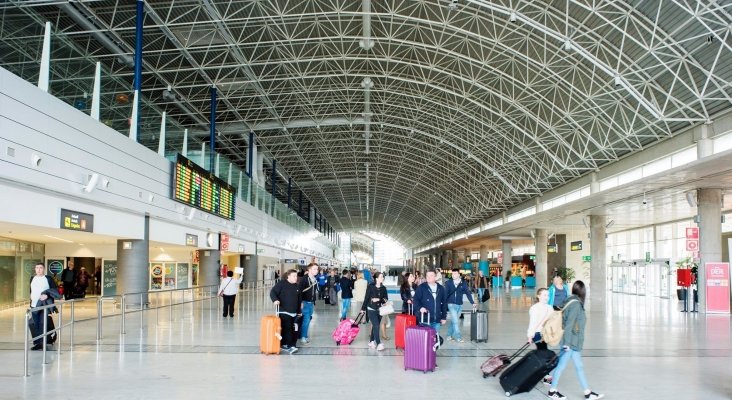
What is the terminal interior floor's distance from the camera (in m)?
8.66

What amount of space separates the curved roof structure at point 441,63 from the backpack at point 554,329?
12348mm

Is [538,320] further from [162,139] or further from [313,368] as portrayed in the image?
[162,139]

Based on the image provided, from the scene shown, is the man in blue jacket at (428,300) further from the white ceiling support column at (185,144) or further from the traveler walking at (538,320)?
the white ceiling support column at (185,144)

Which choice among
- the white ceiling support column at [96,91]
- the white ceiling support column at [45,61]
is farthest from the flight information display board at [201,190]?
the white ceiling support column at [45,61]

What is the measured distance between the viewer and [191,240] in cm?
2895

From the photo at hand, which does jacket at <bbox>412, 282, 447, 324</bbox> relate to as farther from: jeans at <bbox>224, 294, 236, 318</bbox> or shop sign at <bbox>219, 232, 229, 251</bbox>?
shop sign at <bbox>219, 232, 229, 251</bbox>

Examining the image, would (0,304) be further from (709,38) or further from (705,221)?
(705,221)

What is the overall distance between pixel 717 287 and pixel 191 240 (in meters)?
22.9

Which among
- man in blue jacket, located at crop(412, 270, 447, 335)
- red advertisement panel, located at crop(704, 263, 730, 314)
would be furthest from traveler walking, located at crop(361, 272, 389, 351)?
red advertisement panel, located at crop(704, 263, 730, 314)

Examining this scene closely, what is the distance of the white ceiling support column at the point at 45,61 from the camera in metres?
15.2

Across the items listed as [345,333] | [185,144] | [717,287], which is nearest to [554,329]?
[345,333]

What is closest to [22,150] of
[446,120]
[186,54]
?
[186,54]

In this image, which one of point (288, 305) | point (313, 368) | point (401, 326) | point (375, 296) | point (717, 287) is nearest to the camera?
point (313, 368)

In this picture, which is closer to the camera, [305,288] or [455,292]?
[305,288]
